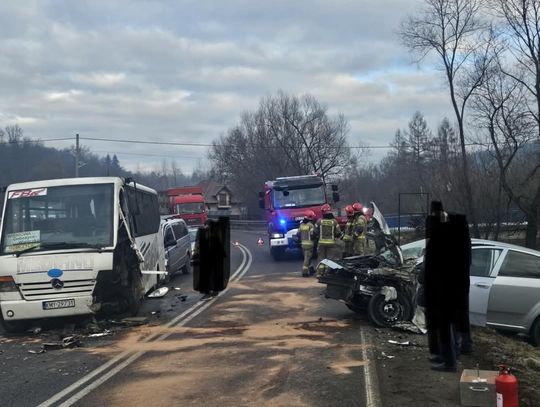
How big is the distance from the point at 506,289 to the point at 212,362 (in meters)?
4.60

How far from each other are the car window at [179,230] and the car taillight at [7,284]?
844cm

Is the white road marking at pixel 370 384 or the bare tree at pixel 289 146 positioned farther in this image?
the bare tree at pixel 289 146

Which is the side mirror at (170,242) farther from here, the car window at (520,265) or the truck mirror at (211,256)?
the car window at (520,265)

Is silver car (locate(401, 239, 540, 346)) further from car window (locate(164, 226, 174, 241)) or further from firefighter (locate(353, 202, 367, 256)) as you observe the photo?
car window (locate(164, 226, 174, 241))

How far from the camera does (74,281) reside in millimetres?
9164

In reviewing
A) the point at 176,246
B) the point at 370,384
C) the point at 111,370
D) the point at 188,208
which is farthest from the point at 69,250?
the point at 188,208

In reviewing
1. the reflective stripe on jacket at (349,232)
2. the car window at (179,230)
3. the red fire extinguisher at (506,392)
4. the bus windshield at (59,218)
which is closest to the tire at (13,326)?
the bus windshield at (59,218)

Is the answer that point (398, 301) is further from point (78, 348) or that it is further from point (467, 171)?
point (467, 171)

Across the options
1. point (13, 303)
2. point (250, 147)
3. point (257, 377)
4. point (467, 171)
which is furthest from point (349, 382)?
point (250, 147)

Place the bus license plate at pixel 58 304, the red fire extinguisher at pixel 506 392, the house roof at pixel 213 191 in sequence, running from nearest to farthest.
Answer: the red fire extinguisher at pixel 506 392, the bus license plate at pixel 58 304, the house roof at pixel 213 191

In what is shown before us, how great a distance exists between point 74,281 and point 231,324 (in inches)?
105

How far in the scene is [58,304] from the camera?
9094mm

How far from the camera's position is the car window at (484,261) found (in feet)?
28.7

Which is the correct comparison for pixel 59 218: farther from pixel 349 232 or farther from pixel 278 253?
pixel 278 253
